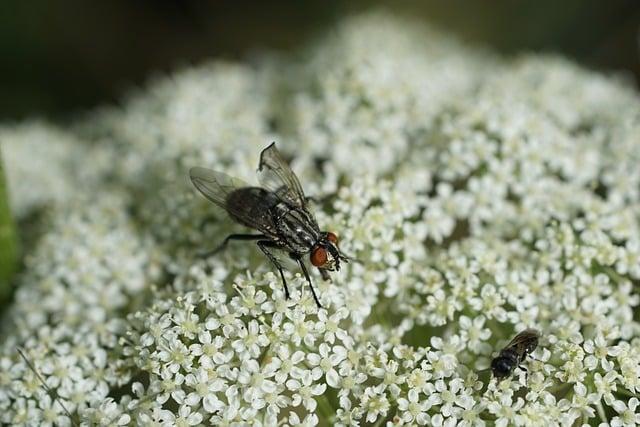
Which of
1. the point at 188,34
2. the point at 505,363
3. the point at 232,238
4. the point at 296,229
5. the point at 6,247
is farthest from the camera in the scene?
the point at 188,34

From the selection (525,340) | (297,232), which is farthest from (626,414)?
(297,232)

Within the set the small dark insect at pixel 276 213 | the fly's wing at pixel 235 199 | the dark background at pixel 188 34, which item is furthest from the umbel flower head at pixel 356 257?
the dark background at pixel 188 34

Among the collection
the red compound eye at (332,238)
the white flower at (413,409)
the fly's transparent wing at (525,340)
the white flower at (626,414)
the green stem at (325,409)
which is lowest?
the white flower at (626,414)

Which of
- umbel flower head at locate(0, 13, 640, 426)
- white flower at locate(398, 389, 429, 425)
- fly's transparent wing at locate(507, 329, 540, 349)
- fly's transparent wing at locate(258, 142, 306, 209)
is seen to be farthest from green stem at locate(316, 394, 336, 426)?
fly's transparent wing at locate(258, 142, 306, 209)

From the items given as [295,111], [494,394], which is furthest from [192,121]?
[494,394]

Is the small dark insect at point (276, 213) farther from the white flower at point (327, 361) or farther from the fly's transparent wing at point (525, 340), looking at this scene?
the fly's transparent wing at point (525, 340)

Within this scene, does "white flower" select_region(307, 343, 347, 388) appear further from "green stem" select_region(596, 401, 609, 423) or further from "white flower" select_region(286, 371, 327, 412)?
"green stem" select_region(596, 401, 609, 423)

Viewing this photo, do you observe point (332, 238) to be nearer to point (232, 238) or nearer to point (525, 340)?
point (232, 238)
